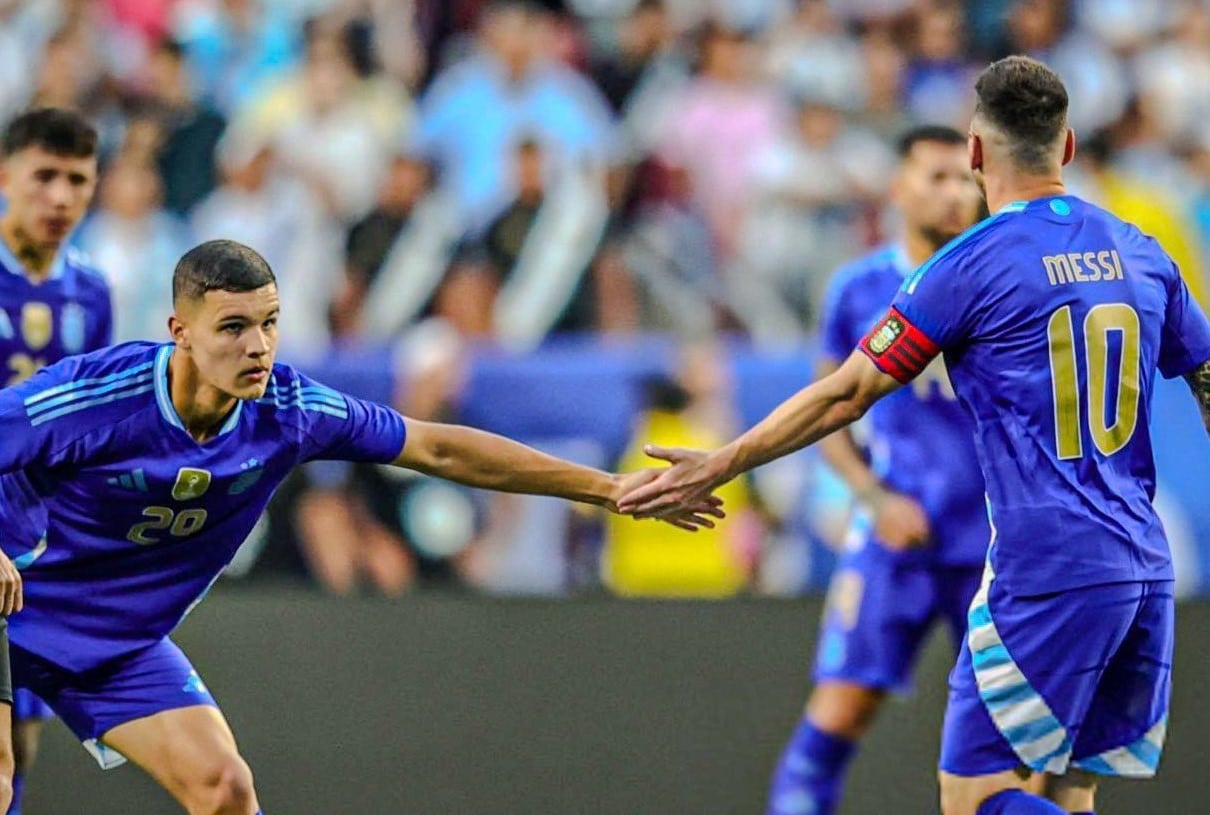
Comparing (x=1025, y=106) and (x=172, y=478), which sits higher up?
(x=1025, y=106)

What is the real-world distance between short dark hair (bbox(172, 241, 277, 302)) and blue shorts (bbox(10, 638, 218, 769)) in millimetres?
970

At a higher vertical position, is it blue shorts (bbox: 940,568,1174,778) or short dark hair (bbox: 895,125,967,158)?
short dark hair (bbox: 895,125,967,158)

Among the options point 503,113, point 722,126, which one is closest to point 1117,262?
point 722,126

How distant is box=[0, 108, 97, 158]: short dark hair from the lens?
21.1 ft

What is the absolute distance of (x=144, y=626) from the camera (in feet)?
17.1

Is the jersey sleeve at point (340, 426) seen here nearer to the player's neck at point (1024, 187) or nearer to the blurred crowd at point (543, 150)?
the player's neck at point (1024, 187)

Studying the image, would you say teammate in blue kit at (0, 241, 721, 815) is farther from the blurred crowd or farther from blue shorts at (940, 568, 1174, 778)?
the blurred crowd

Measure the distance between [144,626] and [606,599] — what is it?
8.21ft

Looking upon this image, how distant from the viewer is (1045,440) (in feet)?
14.6

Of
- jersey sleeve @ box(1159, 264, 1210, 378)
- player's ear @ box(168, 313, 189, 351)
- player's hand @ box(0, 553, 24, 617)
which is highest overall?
jersey sleeve @ box(1159, 264, 1210, 378)

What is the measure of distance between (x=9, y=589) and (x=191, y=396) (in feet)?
2.14

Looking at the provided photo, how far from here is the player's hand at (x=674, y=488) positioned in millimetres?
5109

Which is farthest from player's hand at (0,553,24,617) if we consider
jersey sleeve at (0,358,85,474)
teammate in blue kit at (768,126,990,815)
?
teammate in blue kit at (768,126,990,815)

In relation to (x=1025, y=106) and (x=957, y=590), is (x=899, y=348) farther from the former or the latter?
(x=957, y=590)
